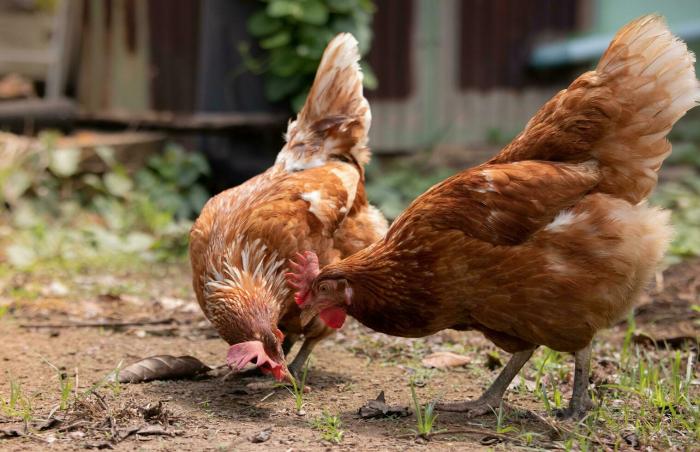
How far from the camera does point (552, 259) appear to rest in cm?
374

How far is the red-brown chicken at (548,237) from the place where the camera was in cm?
375

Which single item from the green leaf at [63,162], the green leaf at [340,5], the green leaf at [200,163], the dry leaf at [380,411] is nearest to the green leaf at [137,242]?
the green leaf at [63,162]

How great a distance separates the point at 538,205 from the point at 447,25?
662cm

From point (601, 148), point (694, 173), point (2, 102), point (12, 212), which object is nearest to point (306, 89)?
point (12, 212)

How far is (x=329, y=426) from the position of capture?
3.69 m

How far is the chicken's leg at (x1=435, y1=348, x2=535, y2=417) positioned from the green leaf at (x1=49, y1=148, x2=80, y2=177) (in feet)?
17.3

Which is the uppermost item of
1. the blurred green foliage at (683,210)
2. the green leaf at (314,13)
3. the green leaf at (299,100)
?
the green leaf at (314,13)

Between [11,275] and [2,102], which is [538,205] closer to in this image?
[11,275]

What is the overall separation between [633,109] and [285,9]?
15.7ft

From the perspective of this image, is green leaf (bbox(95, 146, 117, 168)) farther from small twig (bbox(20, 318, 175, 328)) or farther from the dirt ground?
small twig (bbox(20, 318, 175, 328))

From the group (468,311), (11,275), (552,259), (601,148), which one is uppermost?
(601,148)

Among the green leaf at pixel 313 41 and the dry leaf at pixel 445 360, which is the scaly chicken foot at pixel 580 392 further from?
the green leaf at pixel 313 41

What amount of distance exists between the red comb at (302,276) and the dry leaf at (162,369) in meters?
0.84

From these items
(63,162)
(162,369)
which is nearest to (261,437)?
(162,369)
